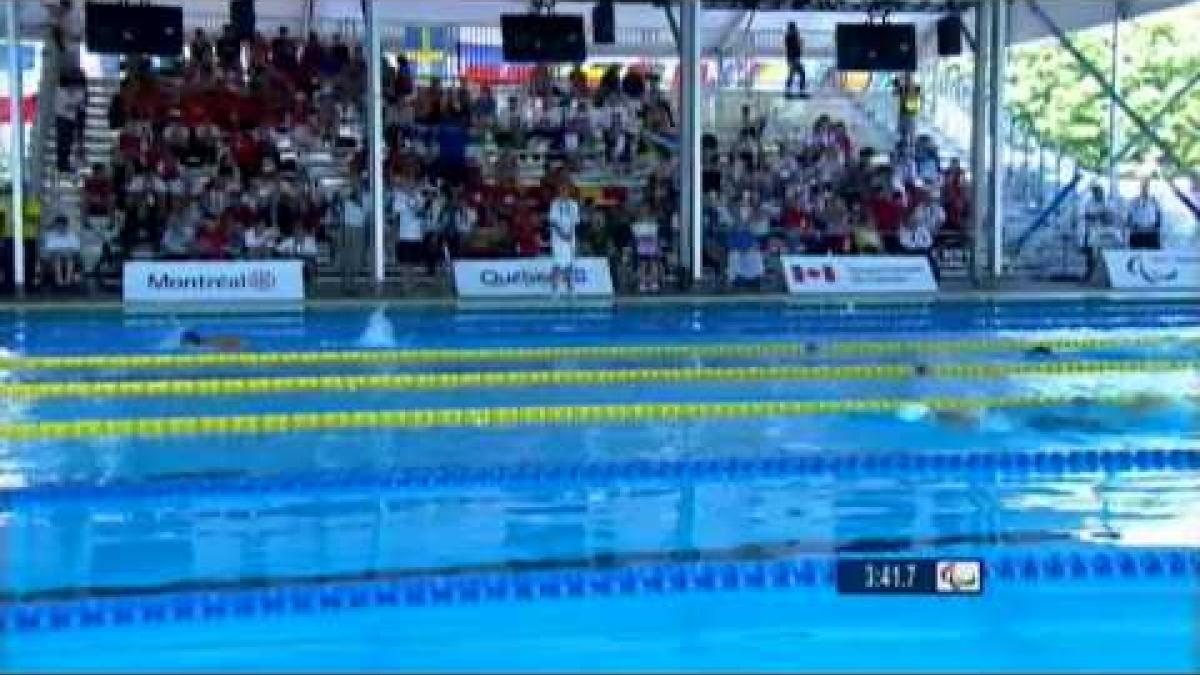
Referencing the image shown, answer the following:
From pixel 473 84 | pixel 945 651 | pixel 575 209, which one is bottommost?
pixel 945 651

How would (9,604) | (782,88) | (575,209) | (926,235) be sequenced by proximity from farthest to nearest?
(782,88)
(926,235)
(575,209)
(9,604)

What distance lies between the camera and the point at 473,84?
2034 cm

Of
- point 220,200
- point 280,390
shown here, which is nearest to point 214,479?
point 280,390

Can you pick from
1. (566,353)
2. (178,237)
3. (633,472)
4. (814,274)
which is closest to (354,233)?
(178,237)

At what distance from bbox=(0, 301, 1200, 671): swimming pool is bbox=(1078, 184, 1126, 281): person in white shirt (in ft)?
23.7

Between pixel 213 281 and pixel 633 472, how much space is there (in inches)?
354

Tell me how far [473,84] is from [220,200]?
4.97m

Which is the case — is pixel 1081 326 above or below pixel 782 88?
below

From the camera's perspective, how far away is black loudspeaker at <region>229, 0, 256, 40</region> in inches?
687

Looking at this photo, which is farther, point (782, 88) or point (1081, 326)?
point (782, 88)

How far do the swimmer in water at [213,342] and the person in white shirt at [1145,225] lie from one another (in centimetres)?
1044

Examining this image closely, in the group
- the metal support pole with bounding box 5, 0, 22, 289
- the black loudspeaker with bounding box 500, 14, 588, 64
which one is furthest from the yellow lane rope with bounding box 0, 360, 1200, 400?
the black loudspeaker with bounding box 500, 14, 588, 64

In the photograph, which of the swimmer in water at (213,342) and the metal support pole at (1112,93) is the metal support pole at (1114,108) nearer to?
the metal support pole at (1112,93)

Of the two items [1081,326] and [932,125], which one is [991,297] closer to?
[1081,326]
